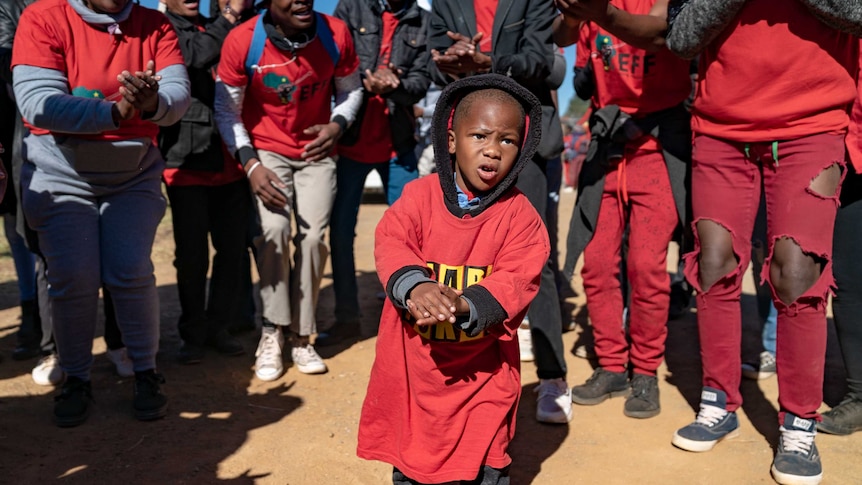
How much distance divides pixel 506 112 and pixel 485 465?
133cm

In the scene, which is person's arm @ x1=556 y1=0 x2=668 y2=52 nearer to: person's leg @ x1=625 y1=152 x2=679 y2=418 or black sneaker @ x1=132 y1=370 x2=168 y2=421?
person's leg @ x1=625 y1=152 x2=679 y2=418

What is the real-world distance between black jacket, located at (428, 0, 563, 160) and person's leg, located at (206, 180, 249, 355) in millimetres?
1697

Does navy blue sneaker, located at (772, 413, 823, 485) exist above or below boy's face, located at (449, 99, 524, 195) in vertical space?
below

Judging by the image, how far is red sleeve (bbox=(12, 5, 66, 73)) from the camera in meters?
3.84

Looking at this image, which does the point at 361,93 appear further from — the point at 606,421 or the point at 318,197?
the point at 606,421

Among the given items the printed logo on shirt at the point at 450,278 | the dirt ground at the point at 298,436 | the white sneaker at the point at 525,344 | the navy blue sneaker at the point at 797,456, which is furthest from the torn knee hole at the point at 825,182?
the white sneaker at the point at 525,344

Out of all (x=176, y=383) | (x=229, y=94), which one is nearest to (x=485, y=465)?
(x=176, y=383)

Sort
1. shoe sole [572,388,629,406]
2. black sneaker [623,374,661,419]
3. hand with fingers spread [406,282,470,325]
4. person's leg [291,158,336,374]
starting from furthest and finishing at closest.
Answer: person's leg [291,158,336,374] → shoe sole [572,388,629,406] → black sneaker [623,374,661,419] → hand with fingers spread [406,282,470,325]

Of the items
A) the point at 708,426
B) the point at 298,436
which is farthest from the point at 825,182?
the point at 298,436

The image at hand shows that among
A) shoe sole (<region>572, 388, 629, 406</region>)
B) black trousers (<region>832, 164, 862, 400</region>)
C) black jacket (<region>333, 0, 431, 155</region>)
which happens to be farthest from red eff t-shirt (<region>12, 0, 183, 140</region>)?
black trousers (<region>832, 164, 862, 400</region>)

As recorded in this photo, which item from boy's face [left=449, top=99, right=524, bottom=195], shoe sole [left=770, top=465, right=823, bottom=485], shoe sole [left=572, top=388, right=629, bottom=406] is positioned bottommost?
shoe sole [left=572, top=388, right=629, bottom=406]

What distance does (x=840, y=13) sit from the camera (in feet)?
10.6

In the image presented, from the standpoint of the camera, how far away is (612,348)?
14.8 ft

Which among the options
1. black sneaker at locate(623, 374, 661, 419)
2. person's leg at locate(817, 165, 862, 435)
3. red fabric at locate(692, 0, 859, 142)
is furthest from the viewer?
black sneaker at locate(623, 374, 661, 419)
